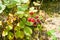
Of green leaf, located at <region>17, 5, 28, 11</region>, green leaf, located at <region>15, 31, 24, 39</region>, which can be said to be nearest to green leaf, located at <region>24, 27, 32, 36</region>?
green leaf, located at <region>15, 31, 24, 39</region>

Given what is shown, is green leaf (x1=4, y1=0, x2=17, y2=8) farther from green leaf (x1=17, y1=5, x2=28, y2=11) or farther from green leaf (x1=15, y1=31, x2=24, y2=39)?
green leaf (x1=15, y1=31, x2=24, y2=39)

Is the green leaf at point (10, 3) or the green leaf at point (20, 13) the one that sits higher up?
the green leaf at point (10, 3)

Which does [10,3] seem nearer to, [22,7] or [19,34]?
[22,7]

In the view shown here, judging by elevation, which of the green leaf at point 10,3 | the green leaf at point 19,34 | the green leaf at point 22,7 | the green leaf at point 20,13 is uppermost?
Answer: the green leaf at point 10,3

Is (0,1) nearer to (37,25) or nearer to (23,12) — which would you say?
(23,12)

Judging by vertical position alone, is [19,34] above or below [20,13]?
below

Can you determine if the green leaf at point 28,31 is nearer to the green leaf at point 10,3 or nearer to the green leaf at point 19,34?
the green leaf at point 19,34

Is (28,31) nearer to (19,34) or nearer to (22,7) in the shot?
(19,34)

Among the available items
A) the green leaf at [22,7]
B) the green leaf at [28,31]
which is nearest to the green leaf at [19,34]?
the green leaf at [28,31]

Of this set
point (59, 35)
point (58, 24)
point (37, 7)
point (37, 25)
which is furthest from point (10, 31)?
point (58, 24)

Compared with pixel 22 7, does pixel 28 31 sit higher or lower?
lower

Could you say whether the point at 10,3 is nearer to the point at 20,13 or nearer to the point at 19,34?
the point at 20,13

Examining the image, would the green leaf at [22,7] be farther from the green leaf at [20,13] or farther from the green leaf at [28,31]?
the green leaf at [28,31]

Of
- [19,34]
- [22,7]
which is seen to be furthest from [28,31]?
[22,7]
